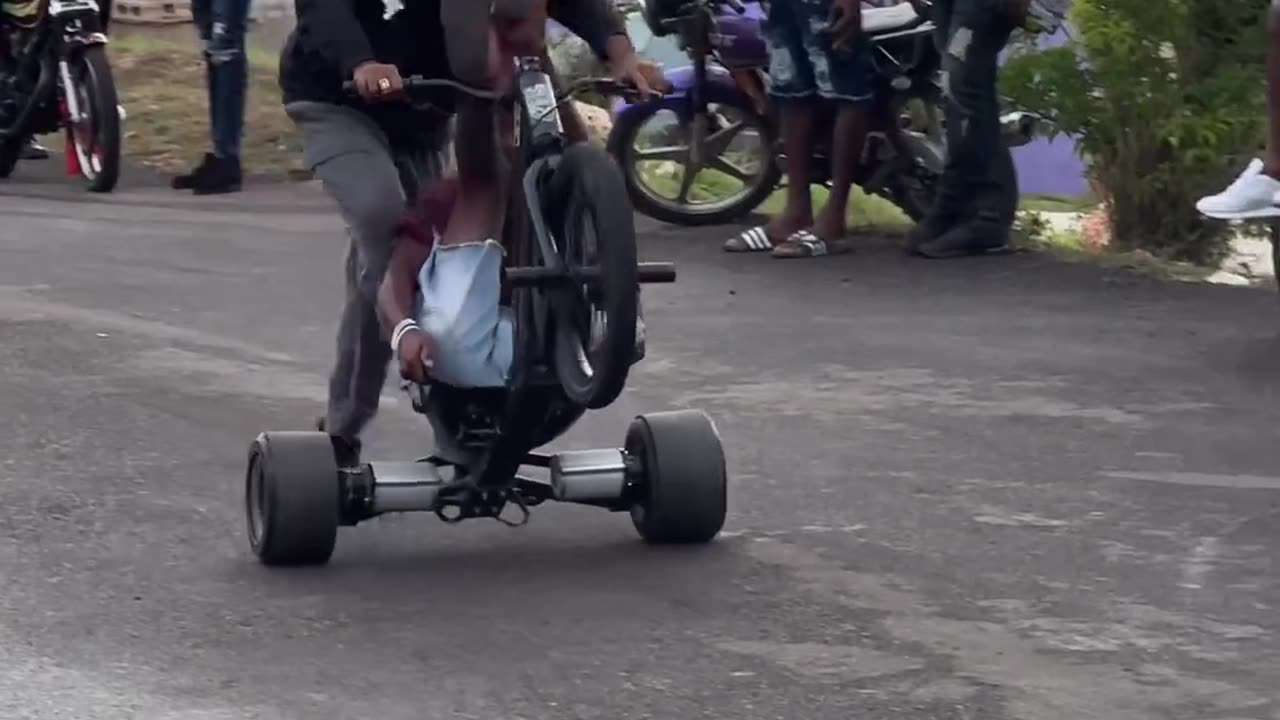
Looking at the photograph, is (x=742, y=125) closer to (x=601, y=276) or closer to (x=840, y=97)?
(x=840, y=97)

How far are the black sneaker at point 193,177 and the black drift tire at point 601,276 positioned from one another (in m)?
7.99

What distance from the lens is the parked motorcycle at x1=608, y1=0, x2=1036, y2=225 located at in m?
11.4

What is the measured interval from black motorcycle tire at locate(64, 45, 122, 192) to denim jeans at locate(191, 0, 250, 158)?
514mm

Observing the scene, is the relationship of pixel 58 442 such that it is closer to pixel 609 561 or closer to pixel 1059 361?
pixel 609 561

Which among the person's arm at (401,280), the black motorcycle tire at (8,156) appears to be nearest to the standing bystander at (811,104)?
the black motorcycle tire at (8,156)

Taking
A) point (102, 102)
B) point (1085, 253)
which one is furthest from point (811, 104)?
point (102, 102)

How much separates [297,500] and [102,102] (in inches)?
295

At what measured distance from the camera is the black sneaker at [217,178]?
13.6 metres

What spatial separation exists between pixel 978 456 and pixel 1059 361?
161cm

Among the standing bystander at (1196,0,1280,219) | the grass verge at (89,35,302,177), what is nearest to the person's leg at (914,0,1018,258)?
the standing bystander at (1196,0,1280,219)

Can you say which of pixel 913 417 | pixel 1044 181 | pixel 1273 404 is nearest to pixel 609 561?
pixel 913 417

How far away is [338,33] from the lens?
5922 millimetres

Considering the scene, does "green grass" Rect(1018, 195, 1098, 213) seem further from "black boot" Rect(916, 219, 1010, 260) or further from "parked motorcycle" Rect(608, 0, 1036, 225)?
"black boot" Rect(916, 219, 1010, 260)

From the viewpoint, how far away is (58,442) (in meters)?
7.59
